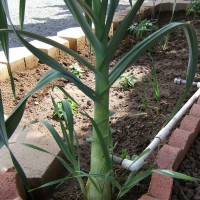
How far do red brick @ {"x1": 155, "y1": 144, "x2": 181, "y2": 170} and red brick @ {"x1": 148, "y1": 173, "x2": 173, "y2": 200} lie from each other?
91 mm

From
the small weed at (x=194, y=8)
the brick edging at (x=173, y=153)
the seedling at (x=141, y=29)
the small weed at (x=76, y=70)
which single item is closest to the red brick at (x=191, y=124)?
the brick edging at (x=173, y=153)

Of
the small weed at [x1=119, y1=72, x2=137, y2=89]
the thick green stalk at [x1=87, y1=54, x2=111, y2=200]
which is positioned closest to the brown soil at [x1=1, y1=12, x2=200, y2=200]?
the small weed at [x1=119, y1=72, x2=137, y2=89]

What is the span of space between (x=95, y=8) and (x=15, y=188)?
0.67 m

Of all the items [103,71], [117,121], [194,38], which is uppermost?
[194,38]

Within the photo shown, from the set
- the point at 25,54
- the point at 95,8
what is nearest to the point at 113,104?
the point at 25,54

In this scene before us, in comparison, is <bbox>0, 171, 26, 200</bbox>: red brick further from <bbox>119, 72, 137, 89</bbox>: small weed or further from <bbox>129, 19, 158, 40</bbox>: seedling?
<bbox>129, 19, 158, 40</bbox>: seedling

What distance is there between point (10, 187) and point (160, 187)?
1.78ft

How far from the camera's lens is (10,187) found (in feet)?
4.04

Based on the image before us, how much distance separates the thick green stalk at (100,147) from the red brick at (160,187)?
0.53ft

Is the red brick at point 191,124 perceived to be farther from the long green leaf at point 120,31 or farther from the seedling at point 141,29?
the seedling at point 141,29

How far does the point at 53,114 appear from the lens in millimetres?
1975

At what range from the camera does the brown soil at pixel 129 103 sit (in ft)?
5.61

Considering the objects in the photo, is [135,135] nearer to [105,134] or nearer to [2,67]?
[105,134]

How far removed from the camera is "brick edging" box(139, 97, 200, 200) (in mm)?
1280
